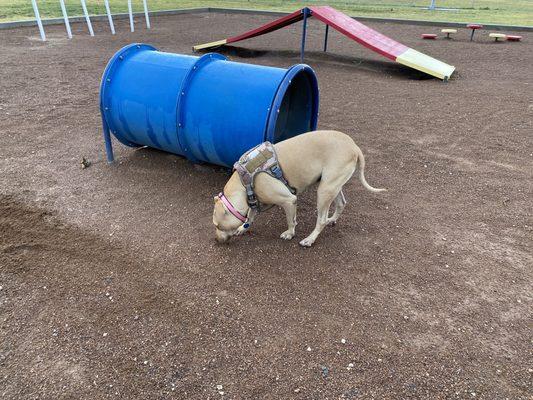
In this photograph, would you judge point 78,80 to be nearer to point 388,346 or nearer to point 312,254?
point 312,254

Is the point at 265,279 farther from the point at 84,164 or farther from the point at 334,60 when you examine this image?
the point at 334,60

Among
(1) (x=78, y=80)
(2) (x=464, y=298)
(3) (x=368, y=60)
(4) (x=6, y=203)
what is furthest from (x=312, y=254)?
(3) (x=368, y=60)

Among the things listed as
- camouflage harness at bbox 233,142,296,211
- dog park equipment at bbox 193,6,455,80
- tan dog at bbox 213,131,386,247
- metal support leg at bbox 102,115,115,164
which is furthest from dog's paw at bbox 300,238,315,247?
dog park equipment at bbox 193,6,455,80

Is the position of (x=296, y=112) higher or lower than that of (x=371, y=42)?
higher

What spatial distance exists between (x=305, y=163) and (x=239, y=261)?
1180mm

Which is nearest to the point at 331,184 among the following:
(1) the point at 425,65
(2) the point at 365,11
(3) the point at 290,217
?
(3) the point at 290,217

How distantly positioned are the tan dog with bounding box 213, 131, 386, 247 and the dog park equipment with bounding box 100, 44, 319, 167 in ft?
2.10

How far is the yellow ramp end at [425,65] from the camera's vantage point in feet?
33.7

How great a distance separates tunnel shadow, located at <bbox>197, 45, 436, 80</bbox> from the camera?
11.4 meters

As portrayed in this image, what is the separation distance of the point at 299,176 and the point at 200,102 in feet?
5.66

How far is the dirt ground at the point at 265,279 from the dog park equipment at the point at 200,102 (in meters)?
0.63

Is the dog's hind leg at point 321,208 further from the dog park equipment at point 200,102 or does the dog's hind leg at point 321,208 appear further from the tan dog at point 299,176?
the dog park equipment at point 200,102

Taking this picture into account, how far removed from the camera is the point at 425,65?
34.7ft

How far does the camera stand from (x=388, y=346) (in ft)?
10.1
